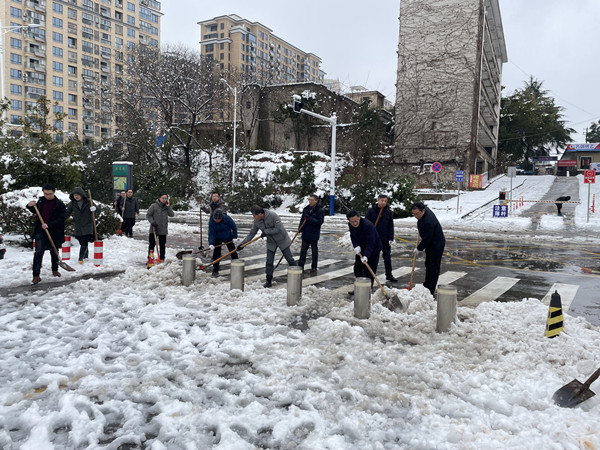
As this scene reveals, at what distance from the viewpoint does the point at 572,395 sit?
3902 millimetres

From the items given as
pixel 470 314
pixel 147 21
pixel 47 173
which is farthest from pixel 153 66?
pixel 147 21

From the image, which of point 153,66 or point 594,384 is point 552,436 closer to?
point 594,384

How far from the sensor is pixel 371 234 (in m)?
7.83

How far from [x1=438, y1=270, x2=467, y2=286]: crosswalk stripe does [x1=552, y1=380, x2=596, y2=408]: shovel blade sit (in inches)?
200

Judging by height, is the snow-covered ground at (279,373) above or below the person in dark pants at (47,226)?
below

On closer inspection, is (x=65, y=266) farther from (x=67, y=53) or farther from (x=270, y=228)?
(x=67, y=53)

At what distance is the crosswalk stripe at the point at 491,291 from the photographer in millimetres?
7473

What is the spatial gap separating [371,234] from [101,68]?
Result: 7547cm

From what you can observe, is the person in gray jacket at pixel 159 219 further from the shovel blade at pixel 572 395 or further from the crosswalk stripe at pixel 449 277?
the shovel blade at pixel 572 395

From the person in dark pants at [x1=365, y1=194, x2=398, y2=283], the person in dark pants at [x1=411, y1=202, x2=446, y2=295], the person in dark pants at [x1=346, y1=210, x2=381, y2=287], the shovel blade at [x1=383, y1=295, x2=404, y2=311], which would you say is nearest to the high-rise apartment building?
the person in dark pants at [x1=365, y1=194, x2=398, y2=283]

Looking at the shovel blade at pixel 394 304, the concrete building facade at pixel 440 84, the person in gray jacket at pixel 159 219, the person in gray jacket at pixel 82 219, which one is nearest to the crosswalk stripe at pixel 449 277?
the shovel blade at pixel 394 304

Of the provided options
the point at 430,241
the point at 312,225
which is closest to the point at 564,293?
the point at 430,241

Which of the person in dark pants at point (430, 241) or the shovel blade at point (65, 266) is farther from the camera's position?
the shovel blade at point (65, 266)

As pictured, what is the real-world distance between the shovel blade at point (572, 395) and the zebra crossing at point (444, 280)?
3.24 meters
